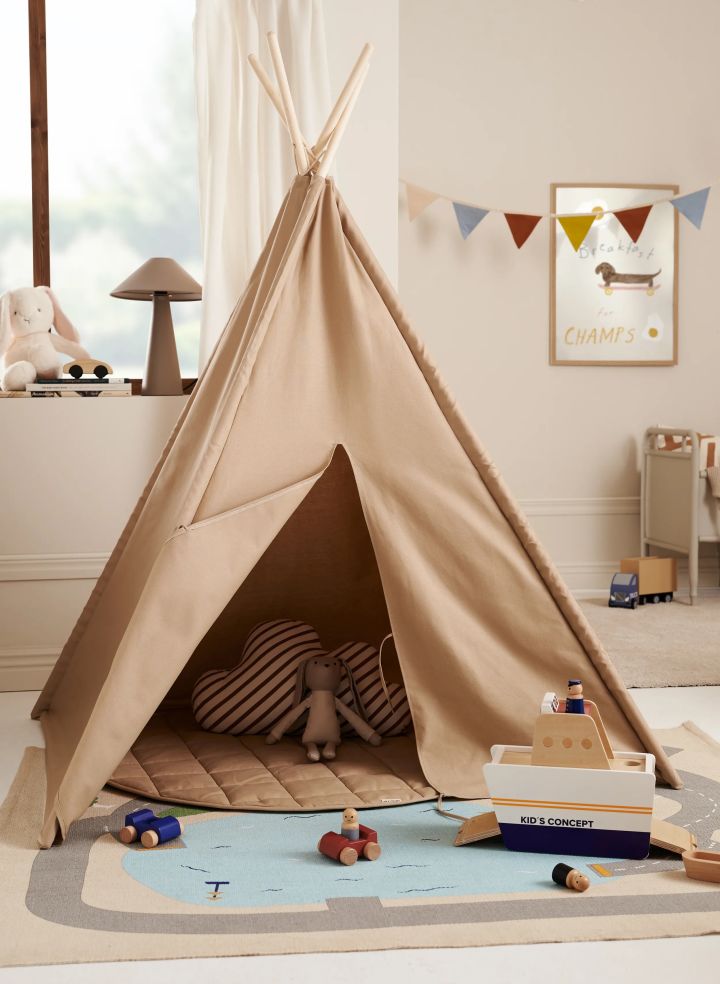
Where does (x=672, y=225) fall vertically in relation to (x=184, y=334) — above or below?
above

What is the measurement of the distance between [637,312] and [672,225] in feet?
1.40

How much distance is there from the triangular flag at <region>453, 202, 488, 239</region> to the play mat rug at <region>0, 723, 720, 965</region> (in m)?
3.16

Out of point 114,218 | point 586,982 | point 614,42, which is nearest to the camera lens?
point 586,982

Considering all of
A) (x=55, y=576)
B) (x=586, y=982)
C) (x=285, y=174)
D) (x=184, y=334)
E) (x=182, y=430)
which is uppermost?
(x=285, y=174)

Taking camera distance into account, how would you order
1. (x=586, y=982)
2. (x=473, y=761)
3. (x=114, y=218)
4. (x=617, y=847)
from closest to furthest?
(x=586, y=982) → (x=617, y=847) → (x=473, y=761) → (x=114, y=218)

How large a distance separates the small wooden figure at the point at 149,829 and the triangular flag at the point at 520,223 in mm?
3437

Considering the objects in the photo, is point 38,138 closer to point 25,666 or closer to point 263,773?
point 25,666

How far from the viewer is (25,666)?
3297 millimetres

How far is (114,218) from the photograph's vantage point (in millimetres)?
4418

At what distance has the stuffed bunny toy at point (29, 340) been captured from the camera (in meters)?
3.31

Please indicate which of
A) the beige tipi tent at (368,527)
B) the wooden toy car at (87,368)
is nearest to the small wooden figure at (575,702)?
the beige tipi tent at (368,527)

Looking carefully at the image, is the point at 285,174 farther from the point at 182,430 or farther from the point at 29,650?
the point at 29,650

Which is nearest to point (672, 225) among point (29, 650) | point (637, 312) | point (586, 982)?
point (637, 312)

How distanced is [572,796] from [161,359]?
80.1 inches
